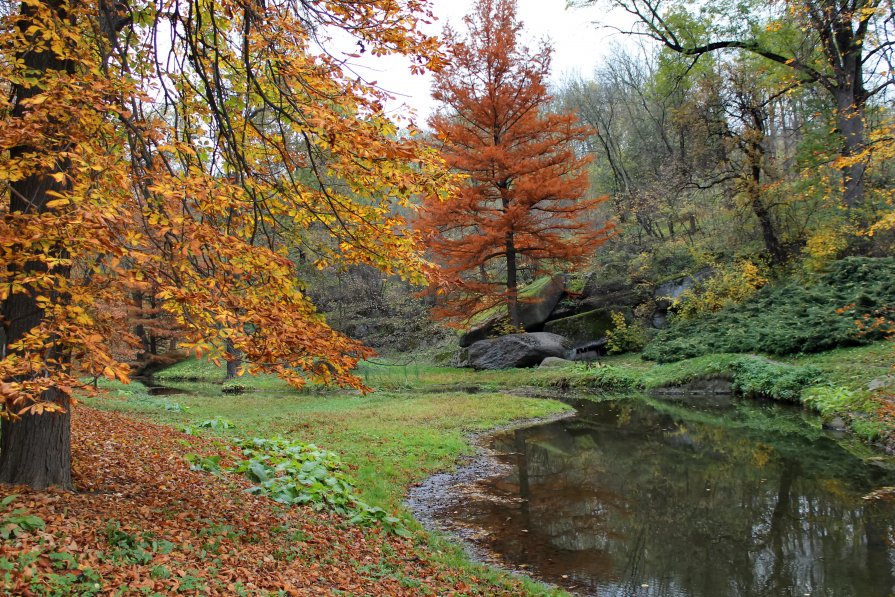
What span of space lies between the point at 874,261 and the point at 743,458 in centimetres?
1144

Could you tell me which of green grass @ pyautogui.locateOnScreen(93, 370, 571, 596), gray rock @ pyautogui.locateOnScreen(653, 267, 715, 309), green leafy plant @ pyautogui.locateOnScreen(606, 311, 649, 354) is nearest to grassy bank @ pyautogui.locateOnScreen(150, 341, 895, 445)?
green grass @ pyautogui.locateOnScreen(93, 370, 571, 596)

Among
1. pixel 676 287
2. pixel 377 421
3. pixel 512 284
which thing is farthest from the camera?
pixel 676 287

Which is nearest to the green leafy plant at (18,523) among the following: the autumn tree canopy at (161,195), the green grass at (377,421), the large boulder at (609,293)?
the autumn tree canopy at (161,195)

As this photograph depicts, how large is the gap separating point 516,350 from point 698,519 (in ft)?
51.3

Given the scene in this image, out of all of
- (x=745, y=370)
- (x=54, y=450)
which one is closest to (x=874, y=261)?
(x=745, y=370)

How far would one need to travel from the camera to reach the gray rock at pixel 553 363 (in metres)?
21.8

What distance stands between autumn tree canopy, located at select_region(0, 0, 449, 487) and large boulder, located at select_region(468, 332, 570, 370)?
A: 1723 centimetres

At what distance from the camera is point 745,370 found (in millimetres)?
16062

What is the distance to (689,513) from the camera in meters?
7.45

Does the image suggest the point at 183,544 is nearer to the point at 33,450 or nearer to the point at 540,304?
the point at 33,450

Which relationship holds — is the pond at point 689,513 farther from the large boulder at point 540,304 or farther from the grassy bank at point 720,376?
the large boulder at point 540,304

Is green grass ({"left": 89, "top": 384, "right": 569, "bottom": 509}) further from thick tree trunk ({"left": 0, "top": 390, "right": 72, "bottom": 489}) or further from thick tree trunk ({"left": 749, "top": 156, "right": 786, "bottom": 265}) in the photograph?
thick tree trunk ({"left": 749, "top": 156, "right": 786, "bottom": 265})

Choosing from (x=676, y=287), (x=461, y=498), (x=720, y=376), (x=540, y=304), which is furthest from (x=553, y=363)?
(x=461, y=498)

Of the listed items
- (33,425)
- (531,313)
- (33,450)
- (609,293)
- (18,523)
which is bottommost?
(18,523)
